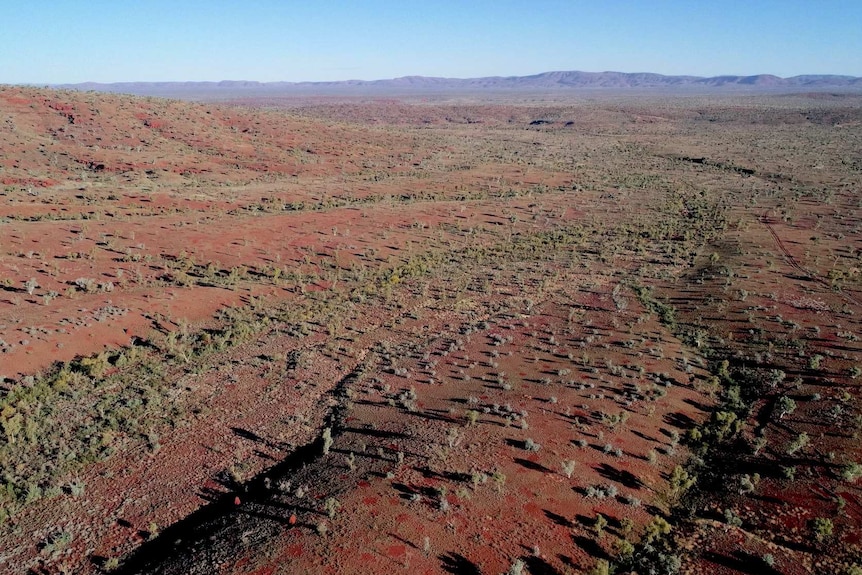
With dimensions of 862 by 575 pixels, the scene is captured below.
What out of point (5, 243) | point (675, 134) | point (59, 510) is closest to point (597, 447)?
point (59, 510)

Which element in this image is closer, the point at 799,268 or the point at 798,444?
the point at 798,444

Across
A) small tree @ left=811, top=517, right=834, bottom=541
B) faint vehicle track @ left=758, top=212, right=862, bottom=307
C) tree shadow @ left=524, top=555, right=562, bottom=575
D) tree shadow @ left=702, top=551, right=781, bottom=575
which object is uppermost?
faint vehicle track @ left=758, top=212, right=862, bottom=307

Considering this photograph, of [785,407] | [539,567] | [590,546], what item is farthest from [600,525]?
[785,407]

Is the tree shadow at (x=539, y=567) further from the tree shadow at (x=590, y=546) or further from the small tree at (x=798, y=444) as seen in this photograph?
the small tree at (x=798, y=444)

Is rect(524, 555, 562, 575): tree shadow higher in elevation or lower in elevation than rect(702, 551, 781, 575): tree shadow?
higher

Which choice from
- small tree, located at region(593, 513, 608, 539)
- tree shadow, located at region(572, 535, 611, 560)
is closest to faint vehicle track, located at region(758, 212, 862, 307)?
small tree, located at region(593, 513, 608, 539)

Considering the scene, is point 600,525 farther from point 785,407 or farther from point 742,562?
point 785,407

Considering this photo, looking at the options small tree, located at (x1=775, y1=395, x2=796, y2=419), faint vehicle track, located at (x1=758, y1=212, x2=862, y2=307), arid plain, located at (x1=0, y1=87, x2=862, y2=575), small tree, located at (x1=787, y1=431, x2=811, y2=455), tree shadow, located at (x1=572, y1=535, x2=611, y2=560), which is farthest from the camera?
faint vehicle track, located at (x1=758, y1=212, x2=862, y2=307)

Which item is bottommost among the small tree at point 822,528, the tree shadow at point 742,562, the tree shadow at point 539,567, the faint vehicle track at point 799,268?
the tree shadow at point 742,562

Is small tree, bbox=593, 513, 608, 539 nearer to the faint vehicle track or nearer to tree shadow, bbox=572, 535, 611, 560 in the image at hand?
tree shadow, bbox=572, 535, 611, 560

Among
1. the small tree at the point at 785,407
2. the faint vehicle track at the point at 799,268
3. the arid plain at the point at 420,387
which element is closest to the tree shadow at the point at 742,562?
the arid plain at the point at 420,387

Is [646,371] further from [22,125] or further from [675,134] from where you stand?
[675,134]
